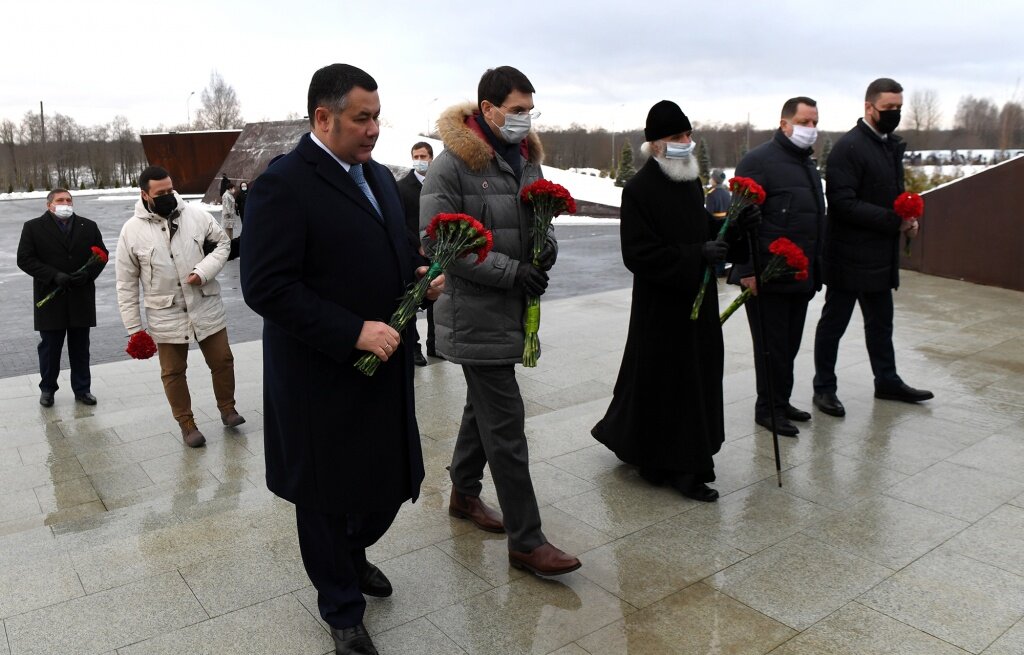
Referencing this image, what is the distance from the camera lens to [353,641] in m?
3.04

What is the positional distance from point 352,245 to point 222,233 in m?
3.58

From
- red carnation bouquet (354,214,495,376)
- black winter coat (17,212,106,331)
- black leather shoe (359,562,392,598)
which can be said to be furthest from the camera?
black winter coat (17,212,106,331)

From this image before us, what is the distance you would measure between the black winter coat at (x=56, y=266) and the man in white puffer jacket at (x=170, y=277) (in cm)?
146

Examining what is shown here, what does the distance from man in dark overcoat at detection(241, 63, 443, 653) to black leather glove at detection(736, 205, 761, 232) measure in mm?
2159

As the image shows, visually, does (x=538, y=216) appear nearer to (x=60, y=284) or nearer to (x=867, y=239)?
(x=867, y=239)

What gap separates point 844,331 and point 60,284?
20.2 feet

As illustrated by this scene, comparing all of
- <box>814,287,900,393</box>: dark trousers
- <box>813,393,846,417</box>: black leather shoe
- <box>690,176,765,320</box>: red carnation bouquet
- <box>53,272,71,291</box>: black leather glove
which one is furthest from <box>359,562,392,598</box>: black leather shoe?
<box>53,272,71,291</box>: black leather glove

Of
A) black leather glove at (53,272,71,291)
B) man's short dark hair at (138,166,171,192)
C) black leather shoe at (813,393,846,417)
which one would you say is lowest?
black leather shoe at (813,393,846,417)

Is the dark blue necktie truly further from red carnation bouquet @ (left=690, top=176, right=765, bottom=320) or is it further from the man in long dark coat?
red carnation bouquet @ (left=690, top=176, right=765, bottom=320)

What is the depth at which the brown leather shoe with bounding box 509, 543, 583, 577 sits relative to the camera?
3547 millimetres

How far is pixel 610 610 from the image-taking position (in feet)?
11.0

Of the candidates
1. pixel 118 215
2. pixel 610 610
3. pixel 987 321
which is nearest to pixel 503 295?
pixel 610 610

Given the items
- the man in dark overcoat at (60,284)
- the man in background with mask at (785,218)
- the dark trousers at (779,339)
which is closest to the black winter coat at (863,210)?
the man in background with mask at (785,218)

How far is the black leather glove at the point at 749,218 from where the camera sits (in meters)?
4.58
